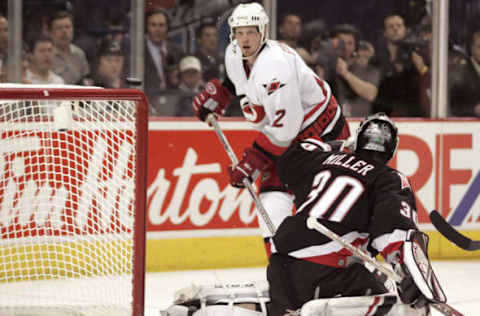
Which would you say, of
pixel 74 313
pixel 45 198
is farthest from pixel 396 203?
pixel 45 198

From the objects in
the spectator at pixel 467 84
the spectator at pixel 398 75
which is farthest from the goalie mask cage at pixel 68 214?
the spectator at pixel 467 84

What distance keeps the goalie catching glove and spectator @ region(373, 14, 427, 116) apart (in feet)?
8.76

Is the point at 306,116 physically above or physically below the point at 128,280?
above

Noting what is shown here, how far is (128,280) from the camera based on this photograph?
2.82 meters

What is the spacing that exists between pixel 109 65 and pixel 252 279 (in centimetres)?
133

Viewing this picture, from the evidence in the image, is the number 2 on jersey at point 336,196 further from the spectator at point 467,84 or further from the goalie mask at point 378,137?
the spectator at point 467,84

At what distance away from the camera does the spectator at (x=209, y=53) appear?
4566 mm

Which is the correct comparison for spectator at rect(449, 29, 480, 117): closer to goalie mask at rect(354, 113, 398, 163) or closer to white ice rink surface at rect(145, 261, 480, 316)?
white ice rink surface at rect(145, 261, 480, 316)

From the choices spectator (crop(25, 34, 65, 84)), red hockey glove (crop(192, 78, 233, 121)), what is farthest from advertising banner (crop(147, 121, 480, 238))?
red hockey glove (crop(192, 78, 233, 121))

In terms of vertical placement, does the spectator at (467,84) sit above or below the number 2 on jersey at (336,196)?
above

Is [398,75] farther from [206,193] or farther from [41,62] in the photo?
[41,62]

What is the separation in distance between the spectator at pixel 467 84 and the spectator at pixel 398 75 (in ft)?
0.61

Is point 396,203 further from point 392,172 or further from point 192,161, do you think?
point 192,161

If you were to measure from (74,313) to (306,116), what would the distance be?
113 cm
